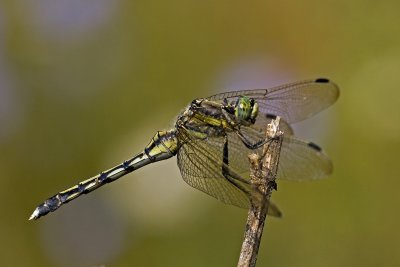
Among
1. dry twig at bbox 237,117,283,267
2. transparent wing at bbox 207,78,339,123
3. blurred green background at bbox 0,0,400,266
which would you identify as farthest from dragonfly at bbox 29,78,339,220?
dry twig at bbox 237,117,283,267

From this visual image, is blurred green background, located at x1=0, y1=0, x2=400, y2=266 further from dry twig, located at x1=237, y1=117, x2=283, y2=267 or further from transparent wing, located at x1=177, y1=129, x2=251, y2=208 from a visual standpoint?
dry twig, located at x1=237, y1=117, x2=283, y2=267

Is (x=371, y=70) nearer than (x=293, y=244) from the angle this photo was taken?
No

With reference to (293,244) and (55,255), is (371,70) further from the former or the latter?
(55,255)

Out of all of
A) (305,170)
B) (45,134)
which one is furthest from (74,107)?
(305,170)

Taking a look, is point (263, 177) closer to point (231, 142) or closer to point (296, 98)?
point (231, 142)

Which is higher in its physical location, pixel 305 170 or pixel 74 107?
pixel 74 107

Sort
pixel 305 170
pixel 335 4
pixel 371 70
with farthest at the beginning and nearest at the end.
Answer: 1. pixel 335 4
2. pixel 371 70
3. pixel 305 170

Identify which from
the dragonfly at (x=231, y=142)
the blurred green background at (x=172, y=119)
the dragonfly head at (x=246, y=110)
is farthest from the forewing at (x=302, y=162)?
the blurred green background at (x=172, y=119)
